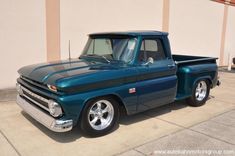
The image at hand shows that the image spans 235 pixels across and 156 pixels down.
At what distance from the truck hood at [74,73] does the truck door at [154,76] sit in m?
0.47

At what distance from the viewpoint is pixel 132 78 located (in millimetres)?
4637

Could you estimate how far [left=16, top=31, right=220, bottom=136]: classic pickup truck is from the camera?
3916 millimetres

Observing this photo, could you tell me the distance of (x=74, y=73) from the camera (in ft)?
13.6

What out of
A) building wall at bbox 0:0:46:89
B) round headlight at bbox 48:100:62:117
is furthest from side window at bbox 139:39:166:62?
building wall at bbox 0:0:46:89

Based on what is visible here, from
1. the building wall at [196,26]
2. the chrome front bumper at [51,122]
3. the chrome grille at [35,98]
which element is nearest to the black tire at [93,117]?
the chrome front bumper at [51,122]

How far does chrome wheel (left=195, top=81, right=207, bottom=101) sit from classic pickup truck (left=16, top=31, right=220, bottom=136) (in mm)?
545

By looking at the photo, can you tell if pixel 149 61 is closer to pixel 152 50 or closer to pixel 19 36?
pixel 152 50

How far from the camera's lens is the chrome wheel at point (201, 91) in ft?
21.1

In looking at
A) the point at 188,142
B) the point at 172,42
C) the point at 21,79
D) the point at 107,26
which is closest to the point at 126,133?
the point at 188,142

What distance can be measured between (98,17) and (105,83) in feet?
16.0

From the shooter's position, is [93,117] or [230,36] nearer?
[93,117]

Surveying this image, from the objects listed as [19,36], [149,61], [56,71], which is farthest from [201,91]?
[19,36]

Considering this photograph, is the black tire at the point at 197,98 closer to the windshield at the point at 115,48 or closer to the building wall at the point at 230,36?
the windshield at the point at 115,48

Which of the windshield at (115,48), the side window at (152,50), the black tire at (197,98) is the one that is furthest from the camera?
the black tire at (197,98)
